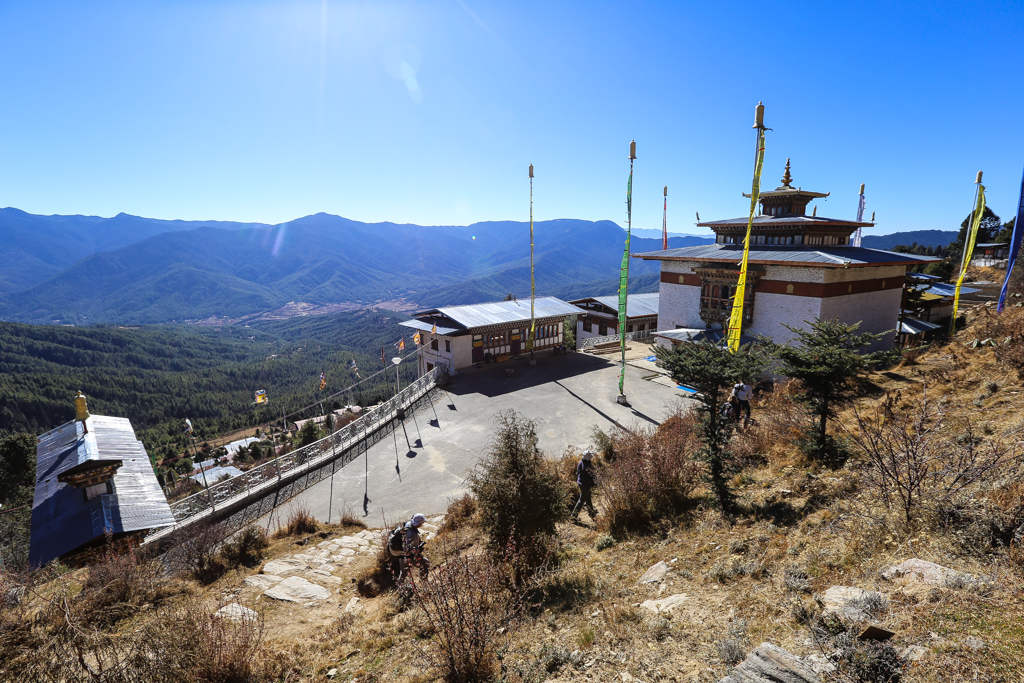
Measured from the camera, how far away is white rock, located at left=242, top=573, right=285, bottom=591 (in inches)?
329

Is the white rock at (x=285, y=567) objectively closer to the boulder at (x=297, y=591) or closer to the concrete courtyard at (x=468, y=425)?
the boulder at (x=297, y=591)

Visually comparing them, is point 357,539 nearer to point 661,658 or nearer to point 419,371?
point 661,658

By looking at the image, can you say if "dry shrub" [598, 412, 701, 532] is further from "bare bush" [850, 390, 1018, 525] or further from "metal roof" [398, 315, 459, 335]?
"metal roof" [398, 315, 459, 335]

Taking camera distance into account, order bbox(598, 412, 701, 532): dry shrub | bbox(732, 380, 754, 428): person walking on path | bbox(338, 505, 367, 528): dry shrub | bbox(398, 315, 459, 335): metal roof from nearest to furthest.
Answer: bbox(598, 412, 701, 532): dry shrub → bbox(338, 505, 367, 528): dry shrub → bbox(732, 380, 754, 428): person walking on path → bbox(398, 315, 459, 335): metal roof

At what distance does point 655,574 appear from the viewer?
260 inches

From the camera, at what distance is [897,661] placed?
3500 millimetres

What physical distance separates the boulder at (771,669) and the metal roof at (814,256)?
21969 millimetres

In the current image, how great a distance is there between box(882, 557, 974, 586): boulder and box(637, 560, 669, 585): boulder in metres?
2.65

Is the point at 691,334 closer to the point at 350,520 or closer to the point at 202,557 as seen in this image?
the point at 350,520

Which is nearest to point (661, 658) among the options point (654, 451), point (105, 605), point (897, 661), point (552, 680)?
point (552, 680)

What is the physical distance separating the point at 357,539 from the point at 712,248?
88.6ft

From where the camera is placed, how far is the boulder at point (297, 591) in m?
7.90

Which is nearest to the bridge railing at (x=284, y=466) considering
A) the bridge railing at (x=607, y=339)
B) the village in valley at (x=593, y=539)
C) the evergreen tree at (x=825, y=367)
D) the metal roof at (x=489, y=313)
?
the village in valley at (x=593, y=539)

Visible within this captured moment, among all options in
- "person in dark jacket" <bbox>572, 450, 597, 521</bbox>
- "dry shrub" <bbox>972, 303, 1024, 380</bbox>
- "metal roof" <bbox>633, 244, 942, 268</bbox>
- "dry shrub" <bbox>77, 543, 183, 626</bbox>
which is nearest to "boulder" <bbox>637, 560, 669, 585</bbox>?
"person in dark jacket" <bbox>572, 450, 597, 521</bbox>
